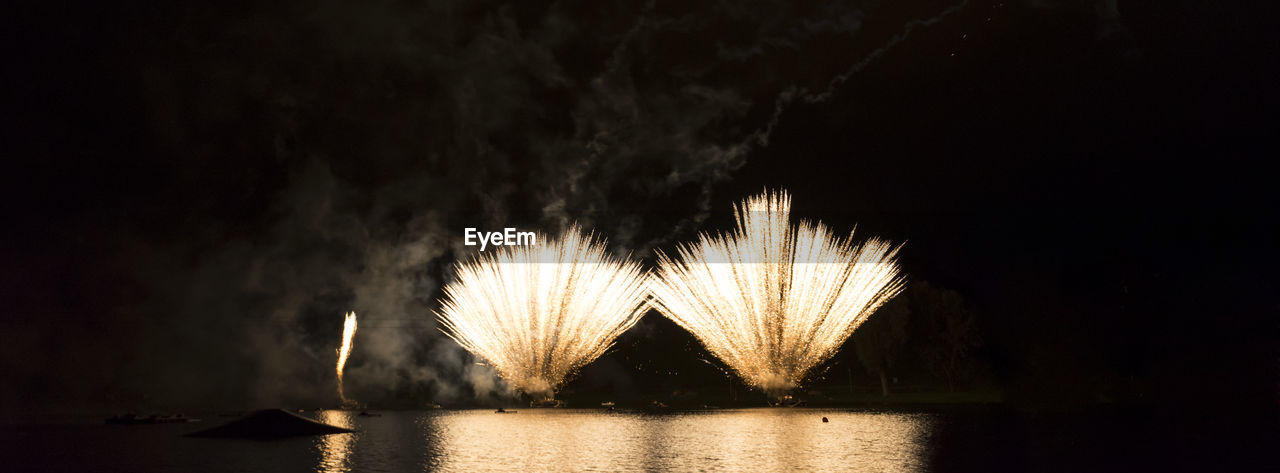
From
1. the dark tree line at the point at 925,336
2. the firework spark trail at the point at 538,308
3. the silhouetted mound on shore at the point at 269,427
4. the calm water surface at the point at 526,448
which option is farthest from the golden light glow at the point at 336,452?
the dark tree line at the point at 925,336

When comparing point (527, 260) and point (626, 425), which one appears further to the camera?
point (527, 260)

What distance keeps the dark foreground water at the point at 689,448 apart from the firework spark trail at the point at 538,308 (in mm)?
6742

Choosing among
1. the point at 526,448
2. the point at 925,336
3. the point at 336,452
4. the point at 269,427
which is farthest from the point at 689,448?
the point at 925,336

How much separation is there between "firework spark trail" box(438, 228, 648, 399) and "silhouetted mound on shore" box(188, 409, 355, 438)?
43.0 feet

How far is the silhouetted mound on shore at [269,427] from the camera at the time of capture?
36094 millimetres

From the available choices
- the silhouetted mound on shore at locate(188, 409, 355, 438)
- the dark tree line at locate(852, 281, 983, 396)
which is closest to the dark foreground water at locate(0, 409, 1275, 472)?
the silhouetted mound on shore at locate(188, 409, 355, 438)

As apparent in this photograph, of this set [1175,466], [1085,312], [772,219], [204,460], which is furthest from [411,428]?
[1085,312]

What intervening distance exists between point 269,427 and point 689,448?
61.4ft

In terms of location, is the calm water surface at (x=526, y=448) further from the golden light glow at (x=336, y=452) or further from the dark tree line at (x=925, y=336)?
the dark tree line at (x=925, y=336)

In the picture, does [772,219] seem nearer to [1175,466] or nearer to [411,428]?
[411,428]

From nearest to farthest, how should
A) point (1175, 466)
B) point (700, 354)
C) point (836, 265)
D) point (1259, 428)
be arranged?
point (1175, 466) < point (1259, 428) < point (836, 265) < point (700, 354)

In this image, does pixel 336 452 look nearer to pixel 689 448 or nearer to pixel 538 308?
pixel 689 448

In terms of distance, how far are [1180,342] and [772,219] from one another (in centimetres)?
2366

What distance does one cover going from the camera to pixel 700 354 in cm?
9362
